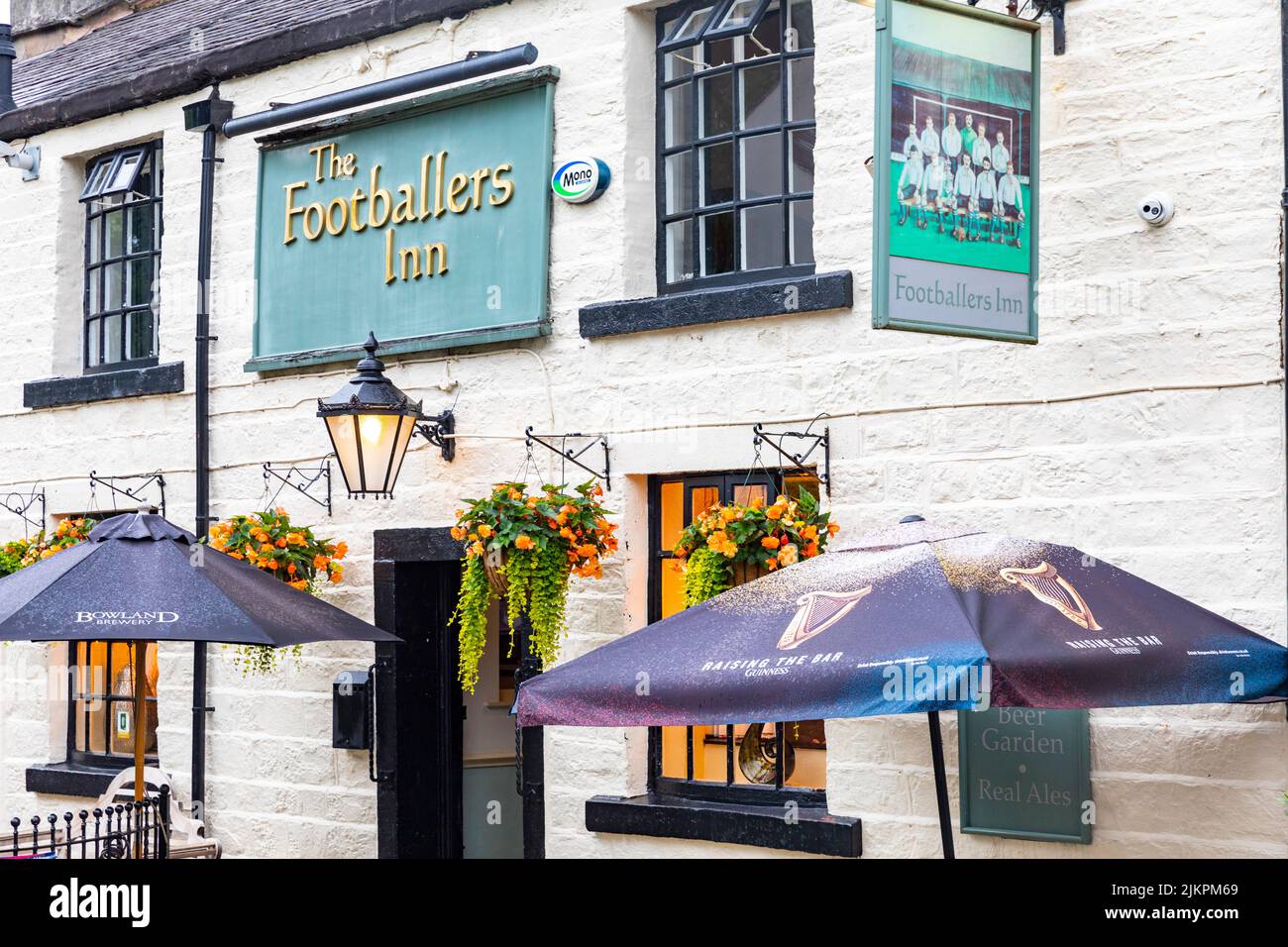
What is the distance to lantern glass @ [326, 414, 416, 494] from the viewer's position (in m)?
8.48

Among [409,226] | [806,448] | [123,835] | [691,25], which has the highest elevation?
[691,25]

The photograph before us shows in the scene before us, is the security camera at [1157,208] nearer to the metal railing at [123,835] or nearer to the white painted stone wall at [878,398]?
the white painted stone wall at [878,398]

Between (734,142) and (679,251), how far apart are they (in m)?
0.60

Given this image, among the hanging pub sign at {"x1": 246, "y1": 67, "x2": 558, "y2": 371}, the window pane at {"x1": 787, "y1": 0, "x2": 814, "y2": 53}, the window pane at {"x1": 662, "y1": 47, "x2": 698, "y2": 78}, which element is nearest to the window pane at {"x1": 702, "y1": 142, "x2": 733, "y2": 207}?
the window pane at {"x1": 662, "y1": 47, "x2": 698, "y2": 78}

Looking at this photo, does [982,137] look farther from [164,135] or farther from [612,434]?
[164,135]

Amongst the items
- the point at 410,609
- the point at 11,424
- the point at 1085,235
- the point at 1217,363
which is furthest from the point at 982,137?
the point at 11,424

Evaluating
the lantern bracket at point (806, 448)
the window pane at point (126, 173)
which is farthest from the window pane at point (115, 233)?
the lantern bracket at point (806, 448)

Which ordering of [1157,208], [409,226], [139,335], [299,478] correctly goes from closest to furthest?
[1157,208] → [409,226] → [299,478] → [139,335]

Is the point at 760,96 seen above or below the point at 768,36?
below

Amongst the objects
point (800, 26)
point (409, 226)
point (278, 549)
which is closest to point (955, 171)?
point (800, 26)

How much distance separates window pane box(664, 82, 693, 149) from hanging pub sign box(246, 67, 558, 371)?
585 millimetres

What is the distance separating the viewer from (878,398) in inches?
304

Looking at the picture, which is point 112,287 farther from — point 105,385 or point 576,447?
point 576,447

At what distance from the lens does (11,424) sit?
11555 mm
